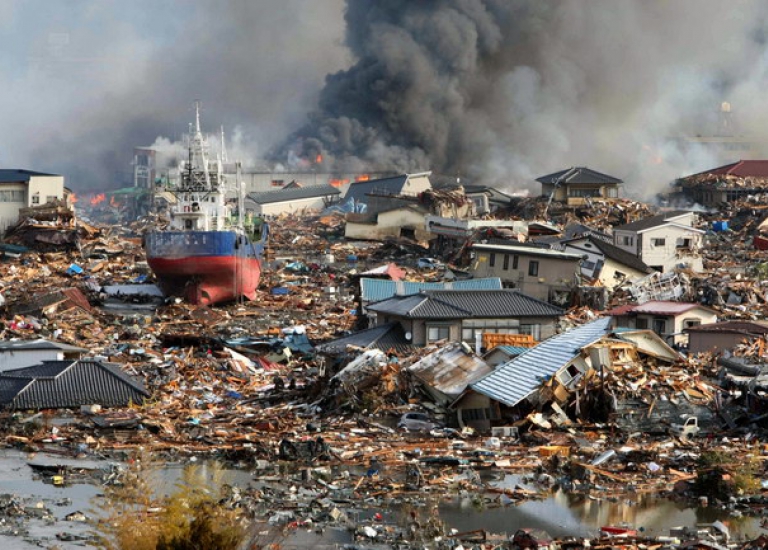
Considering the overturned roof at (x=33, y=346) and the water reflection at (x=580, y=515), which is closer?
the water reflection at (x=580, y=515)

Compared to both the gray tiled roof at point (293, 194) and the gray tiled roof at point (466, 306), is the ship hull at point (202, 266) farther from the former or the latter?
the gray tiled roof at point (293, 194)

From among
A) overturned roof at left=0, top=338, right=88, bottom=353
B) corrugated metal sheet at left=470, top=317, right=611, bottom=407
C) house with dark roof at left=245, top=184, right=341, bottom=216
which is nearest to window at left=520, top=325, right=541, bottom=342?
corrugated metal sheet at left=470, top=317, right=611, bottom=407

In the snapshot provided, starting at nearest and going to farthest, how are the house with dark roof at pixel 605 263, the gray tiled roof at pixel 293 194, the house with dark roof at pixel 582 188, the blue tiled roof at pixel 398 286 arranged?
the blue tiled roof at pixel 398 286 → the house with dark roof at pixel 605 263 → the house with dark roof at pixel 582 188 → the gray tiled roof at pixel 293 194

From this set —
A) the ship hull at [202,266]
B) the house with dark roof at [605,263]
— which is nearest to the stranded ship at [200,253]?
the ship hull at [202,266]

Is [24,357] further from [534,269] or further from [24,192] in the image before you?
[24,192]

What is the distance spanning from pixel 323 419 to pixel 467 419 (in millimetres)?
2351

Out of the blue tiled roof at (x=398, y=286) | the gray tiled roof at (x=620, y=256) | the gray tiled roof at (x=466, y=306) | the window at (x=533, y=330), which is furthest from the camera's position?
the gray tiled roof at (x=620, y=256)

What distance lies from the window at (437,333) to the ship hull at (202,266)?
1459 centimetres

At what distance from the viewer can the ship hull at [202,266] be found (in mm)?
39531

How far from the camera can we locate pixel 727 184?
5659 centimetres

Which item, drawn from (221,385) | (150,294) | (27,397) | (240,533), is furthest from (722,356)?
(150,294)

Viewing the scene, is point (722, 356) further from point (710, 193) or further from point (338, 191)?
point (338, 191)

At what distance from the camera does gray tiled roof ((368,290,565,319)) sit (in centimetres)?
2575

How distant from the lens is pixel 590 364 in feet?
71.6
